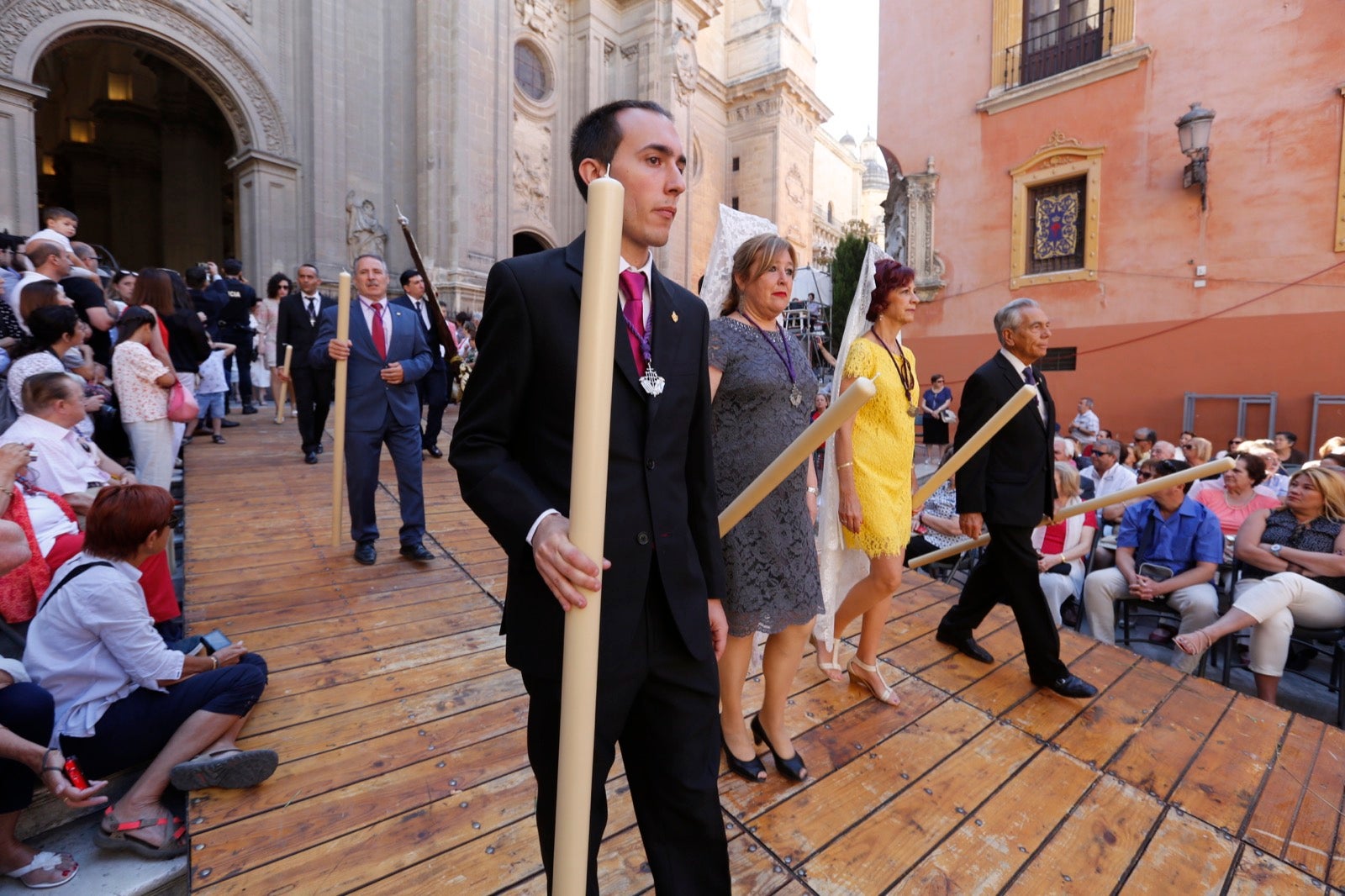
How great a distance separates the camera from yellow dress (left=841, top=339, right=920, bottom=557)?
2.96m

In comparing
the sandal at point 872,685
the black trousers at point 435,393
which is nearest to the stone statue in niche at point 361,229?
the black trousers at point 435,393

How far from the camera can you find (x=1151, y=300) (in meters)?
11.6

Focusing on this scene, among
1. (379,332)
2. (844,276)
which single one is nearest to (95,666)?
(379,332)

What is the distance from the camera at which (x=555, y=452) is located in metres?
1.43

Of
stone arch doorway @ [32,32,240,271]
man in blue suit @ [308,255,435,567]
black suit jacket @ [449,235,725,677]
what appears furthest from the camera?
stone arch doorway @ [32,32,240,271]

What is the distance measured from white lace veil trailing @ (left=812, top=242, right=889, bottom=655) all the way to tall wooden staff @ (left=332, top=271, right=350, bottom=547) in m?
3.04

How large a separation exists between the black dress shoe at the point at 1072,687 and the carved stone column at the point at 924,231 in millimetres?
12148

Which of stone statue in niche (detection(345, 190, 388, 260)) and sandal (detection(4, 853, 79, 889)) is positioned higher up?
stone statue in niche (detection(345, 190, 388, 260))

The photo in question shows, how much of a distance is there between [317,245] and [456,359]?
25.3 ft

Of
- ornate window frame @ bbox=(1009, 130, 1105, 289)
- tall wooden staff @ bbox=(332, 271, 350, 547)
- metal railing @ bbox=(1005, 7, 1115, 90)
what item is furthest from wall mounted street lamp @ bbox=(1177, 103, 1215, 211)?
tall wooden staff @ bbox=(332, 271, 350, 547)

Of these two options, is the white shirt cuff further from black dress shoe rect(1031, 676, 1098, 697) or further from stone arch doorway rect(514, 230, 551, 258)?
stone arch doorway rect(514, 230, 551, 258)

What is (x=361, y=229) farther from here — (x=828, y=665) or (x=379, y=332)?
Result: (x=828, y=665)

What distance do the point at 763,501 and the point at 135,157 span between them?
23.0 metres

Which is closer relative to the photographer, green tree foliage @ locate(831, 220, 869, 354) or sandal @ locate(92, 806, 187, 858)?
sandal @ locate(92, 806, 187, 858)
